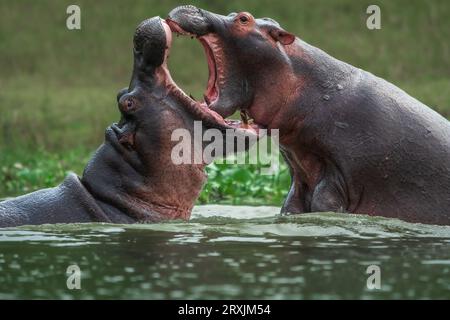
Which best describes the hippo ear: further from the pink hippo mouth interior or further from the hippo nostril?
the hippo nostril

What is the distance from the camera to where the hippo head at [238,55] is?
7953 mm

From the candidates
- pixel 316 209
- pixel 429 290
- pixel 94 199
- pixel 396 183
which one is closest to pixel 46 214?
pixel 94 199

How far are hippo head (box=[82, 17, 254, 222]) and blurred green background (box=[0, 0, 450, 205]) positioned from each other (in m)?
8.67

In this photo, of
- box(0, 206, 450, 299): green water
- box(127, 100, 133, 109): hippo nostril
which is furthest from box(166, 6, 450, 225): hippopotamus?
box(127, 100, 133, 109): hippo nostril

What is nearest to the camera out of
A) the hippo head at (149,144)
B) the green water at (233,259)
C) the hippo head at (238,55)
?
the green water at (233,259)

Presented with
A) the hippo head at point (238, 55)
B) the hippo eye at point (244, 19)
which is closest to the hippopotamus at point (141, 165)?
the hippo head at point (238, 55)

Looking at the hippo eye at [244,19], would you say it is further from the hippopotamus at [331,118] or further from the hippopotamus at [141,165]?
the hippopotamus at [141,165]

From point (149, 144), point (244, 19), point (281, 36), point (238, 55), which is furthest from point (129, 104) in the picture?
point (281, 36)

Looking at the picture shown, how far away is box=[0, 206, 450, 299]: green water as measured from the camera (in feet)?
19.7

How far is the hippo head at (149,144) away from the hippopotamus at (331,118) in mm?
226

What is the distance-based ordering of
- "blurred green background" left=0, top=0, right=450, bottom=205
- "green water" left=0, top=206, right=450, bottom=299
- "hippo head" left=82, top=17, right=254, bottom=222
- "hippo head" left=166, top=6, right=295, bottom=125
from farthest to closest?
"blurred green background" left=0, top=0, right=450, bottom=205
"hippo head" left=166, top=6, right=295, bottom=125
"hippo head" left=82, top=17, right=254, bottom=222
"green water" left=0, top=206, right=450, bottom=299

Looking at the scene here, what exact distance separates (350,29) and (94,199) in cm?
1448

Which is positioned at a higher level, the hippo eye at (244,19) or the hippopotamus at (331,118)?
the hippo eye at (244,19)

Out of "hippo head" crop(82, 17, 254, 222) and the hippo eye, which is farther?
the hippo eye
